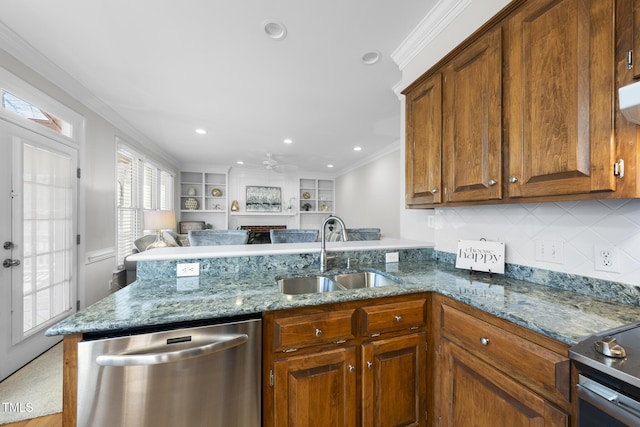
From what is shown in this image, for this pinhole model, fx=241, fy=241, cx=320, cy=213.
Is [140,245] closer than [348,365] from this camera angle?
No

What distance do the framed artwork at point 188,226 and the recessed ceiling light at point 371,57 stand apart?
5.66 meters

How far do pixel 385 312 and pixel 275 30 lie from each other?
207cm

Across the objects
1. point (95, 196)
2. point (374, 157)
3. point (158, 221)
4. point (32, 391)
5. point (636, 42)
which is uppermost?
point (374, 157)

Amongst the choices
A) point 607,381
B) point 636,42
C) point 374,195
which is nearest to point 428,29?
point 636,42

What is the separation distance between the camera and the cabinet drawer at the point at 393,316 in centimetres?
120

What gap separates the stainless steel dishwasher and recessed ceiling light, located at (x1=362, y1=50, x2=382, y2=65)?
222 cm

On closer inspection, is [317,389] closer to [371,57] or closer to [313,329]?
[313,329]

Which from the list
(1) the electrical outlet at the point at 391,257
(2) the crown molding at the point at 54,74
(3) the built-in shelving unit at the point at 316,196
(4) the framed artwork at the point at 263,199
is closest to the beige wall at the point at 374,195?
(3) the built-in shelving unit at the point at 316,196

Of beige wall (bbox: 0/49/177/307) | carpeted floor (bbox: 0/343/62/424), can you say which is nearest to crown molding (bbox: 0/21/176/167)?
beige wall (bbox: 0/49/177/307)

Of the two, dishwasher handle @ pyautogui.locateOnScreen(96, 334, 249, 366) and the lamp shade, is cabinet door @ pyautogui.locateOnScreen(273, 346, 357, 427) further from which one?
the lamp shade

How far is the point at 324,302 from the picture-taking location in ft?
3.67

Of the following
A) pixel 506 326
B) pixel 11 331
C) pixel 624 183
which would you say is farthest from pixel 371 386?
pixel 11 331

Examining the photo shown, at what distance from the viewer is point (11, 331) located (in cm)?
191

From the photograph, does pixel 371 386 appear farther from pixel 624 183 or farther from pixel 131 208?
pixel 131 208
